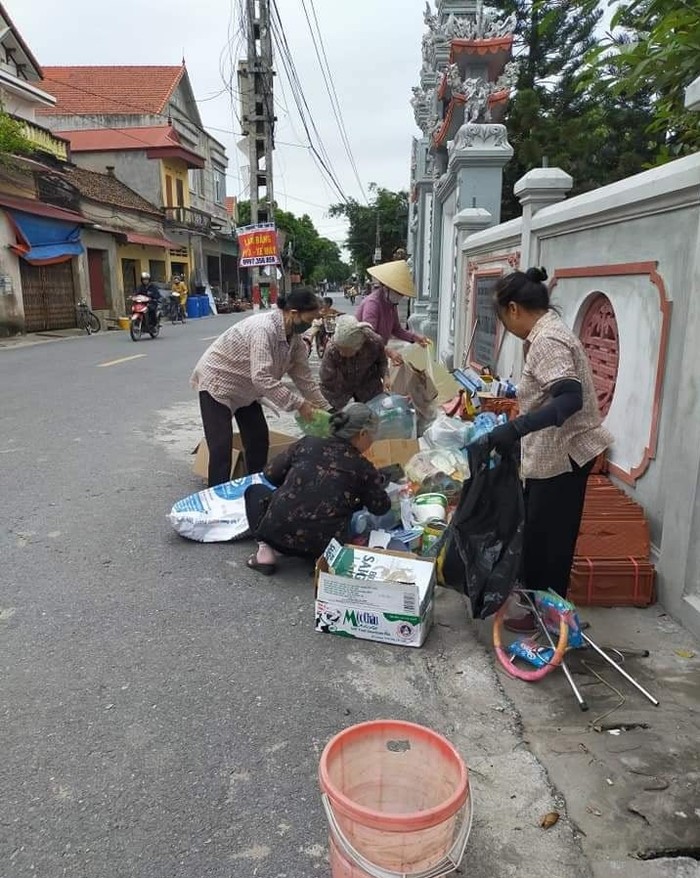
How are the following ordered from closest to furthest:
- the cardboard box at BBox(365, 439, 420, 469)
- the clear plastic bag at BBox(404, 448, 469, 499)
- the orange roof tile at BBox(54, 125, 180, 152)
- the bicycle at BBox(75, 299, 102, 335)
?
the clear plastic bag at BBox(404, 448, 469, 499) → the cardboard box at BBox(365, 439, 420, 469) → the bicycle at BBox(75, 299, 102, 335) → the orange roof tile at BBox(54, 125, 180, 152)

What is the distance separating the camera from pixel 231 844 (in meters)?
1.82

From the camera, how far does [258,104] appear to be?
17062 millimetres

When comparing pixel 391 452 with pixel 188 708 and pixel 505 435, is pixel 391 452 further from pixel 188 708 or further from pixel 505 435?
pixel 188 708

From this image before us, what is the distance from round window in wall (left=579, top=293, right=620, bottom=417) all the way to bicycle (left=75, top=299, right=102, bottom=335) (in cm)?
1610

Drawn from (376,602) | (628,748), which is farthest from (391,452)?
(628,748)

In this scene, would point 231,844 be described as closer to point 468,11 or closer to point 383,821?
point 383,821

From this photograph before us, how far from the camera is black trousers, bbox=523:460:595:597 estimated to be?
2.74 m

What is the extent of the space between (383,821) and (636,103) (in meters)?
17.9

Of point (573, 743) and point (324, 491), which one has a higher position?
point (324, 491)

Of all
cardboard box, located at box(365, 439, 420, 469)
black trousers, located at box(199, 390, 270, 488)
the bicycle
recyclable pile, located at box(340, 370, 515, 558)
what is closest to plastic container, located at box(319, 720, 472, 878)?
recyclable pile, located at box(340, 370, 515, 558)

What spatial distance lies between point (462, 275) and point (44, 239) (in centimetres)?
1270

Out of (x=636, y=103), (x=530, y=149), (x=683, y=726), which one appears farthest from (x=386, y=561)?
(x=636, y=103)

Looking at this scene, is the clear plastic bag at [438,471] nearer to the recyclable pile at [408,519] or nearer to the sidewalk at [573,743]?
the recyclable pile at [408,519]

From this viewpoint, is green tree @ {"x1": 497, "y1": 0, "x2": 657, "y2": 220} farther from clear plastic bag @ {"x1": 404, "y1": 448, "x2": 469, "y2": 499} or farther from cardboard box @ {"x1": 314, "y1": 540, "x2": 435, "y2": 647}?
cardboard box @ {"x1": 314, "y1": 540, "x2": 435, "y2": 647}
